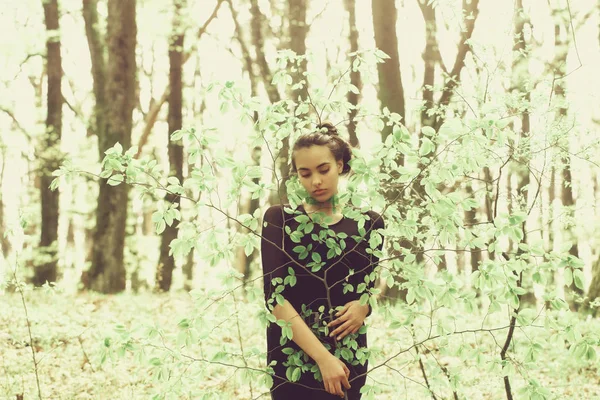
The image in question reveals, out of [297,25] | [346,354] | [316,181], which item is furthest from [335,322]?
[297,25]

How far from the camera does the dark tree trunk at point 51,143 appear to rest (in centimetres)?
1188

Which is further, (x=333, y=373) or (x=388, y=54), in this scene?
(x=388, y=54)

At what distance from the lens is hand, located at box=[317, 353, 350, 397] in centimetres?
220

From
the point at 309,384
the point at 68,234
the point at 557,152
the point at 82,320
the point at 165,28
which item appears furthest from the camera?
the point at 68,234

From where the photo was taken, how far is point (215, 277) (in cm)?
218

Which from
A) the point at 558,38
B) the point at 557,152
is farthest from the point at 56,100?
the point at 558,38

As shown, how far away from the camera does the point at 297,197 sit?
2334 millimetres

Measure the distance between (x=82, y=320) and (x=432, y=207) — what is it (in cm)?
632

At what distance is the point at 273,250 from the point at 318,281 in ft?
0.93

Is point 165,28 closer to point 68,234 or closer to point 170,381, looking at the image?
point 170,381

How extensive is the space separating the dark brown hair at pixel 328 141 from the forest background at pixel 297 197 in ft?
0.30

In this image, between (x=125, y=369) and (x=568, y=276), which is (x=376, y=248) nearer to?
(x=568, y=276)

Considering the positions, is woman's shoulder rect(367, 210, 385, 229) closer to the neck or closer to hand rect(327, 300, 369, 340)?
the neck

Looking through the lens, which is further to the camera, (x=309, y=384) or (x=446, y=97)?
(x=446, y=97)
